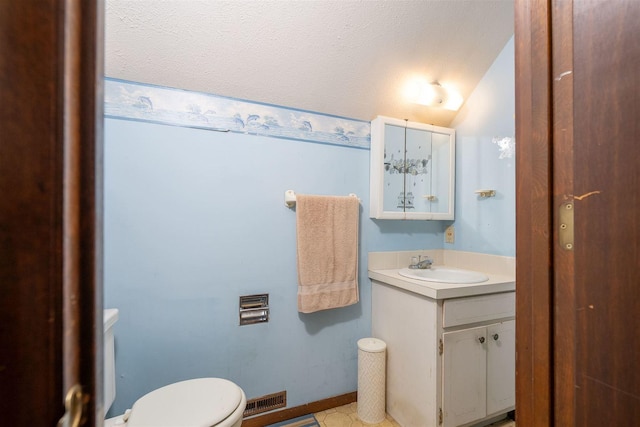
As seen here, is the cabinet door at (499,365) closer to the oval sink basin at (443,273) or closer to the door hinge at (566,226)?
the oval sink basin at (443,273)

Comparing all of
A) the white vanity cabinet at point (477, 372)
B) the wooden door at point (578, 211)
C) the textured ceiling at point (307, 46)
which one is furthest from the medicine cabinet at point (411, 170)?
the wooden door at point (578, 211)

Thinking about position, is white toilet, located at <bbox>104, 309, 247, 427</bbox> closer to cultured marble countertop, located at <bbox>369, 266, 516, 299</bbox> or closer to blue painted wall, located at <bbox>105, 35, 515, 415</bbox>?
blue painted wall, located at <bbox>105, 35, 515, 415</bbox>

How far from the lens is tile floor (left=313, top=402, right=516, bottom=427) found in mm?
1501

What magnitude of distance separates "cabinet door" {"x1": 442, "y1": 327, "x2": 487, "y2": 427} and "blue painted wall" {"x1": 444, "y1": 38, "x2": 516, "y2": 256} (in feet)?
1.92

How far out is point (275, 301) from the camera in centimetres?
155

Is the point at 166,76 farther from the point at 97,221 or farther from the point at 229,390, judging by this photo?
the point at 229,390

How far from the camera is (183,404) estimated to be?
1036 millimetres

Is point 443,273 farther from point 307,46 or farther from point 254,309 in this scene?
point 307,46

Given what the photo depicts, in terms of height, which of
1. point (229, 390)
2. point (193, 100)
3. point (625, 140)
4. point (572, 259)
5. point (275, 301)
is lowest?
point (229, 390)

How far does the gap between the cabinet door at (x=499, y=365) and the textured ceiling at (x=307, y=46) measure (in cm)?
145

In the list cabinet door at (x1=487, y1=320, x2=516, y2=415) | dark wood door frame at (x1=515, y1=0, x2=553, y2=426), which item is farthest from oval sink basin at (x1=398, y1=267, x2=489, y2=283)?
dark wood door frame at (x1=515, y1=0, x2=553, y2=426)

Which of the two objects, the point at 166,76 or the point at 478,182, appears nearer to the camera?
the point at 166,76

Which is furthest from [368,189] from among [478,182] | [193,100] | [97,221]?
[97,221]

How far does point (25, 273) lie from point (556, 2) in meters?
0.75
